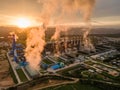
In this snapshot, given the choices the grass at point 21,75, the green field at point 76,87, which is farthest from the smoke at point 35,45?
the green field at point 76,87

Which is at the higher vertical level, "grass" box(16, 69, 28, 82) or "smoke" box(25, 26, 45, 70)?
"smoke" box(25, 26, 45, 70)

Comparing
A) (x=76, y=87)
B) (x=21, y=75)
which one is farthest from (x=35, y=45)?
(x=76, y=87)

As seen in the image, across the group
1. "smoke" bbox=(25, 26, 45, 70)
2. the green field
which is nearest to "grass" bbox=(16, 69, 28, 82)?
"smoke" bbox=(25, 26, 45, 70)

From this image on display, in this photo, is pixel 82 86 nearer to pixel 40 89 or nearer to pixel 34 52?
pixel 40 89

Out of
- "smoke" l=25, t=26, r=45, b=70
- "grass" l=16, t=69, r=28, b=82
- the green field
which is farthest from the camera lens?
"smoke" l=25, t=26, r=45, b=70

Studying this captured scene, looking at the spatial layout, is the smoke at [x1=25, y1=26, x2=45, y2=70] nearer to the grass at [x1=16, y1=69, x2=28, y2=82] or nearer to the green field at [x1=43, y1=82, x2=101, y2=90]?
the grass at [x1=16, y1=69, x2=28, y2=82]

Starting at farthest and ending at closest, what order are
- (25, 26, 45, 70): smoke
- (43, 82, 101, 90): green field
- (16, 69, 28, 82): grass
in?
(25, 26, 45, 70): smoke < (16, 69, 28, 82): grass < (43, 82, 101, 90): green field

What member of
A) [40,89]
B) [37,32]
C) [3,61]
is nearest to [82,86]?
[40,89]

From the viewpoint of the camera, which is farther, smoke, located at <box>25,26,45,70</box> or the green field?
smoke, located at <box>25,26,45,70</box>

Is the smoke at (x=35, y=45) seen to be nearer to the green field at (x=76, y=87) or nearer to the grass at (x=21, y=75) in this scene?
the grass at (x=21, y=75)

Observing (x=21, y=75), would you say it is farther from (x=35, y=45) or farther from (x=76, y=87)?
(x=76, y=87)

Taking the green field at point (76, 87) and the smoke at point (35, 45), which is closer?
the green field at point (76, 87)
